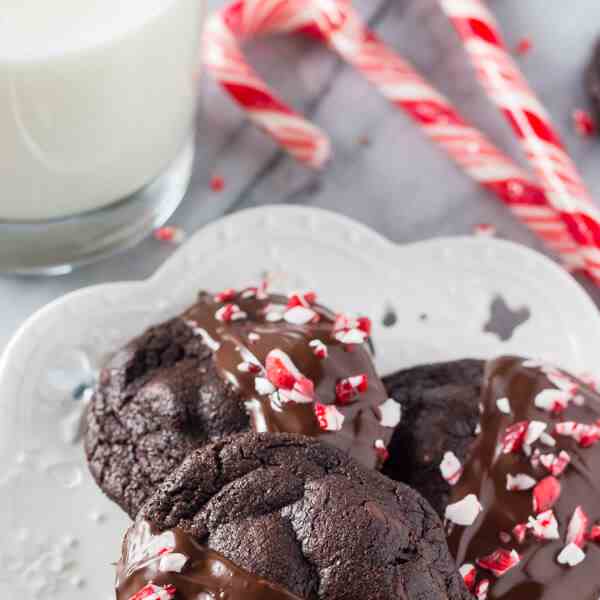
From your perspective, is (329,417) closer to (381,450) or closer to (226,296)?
(381,450)

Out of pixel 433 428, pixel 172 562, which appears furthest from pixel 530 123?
pixel 172 562

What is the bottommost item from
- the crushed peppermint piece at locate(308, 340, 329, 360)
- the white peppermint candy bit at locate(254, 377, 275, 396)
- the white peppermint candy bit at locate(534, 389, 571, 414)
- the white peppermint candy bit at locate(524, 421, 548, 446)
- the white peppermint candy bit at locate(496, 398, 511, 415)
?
the white peppermint candy bit at locate(496, 398, 511, 415)

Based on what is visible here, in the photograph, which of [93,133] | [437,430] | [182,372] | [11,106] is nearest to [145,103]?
[93,133]

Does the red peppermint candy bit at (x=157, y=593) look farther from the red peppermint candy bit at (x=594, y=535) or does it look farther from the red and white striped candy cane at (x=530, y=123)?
the red and white striped candy cane at (x=530, y=123)

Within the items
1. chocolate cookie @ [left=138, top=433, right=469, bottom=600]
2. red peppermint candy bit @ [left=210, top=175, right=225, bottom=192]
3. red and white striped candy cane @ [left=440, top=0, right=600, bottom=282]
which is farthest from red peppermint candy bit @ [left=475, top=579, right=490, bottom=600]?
red peppermint candy bit @ [left=210, top=175, right=225, bottom=192]

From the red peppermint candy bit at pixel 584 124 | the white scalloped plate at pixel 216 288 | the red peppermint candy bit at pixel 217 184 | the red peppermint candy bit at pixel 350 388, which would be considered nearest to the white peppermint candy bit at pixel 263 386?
the red peppermint candy bit at pixel 350 388

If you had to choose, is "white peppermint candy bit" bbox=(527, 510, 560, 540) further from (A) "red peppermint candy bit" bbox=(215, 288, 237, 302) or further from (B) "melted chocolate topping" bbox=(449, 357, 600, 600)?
(A) "red peppermint candy bit" bbox=(215, 288, 237, 302)
